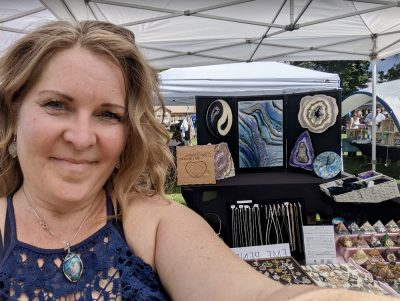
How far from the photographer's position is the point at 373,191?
2.08 m

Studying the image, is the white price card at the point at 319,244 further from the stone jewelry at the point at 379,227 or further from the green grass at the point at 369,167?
the green grass at the point at 369,167

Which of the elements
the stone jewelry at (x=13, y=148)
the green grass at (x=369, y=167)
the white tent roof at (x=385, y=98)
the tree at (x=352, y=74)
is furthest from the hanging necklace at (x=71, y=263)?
the tree at (x=352, y=74)

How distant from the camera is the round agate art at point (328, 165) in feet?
7.14

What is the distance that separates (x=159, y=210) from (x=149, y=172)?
18cm

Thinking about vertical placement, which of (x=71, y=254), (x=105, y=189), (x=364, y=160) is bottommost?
(x=364, y=160)

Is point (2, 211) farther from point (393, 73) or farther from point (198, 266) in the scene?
point (393, 73)

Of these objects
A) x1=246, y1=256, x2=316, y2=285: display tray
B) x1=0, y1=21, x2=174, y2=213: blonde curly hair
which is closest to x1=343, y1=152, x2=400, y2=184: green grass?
x1=246, y1=256, x2=316, y2=285: display tray

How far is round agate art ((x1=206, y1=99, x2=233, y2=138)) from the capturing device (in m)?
2.25

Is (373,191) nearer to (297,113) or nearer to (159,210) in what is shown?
(297,113)


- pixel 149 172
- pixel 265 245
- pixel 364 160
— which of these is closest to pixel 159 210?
pixel 149 172

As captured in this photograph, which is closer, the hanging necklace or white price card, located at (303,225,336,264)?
the hanging necklace

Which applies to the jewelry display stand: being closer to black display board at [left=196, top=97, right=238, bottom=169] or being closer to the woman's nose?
black display board at [left=196, top=97, right=238, bottom=169]

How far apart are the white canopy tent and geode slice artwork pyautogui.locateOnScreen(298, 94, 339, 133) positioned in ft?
4.48

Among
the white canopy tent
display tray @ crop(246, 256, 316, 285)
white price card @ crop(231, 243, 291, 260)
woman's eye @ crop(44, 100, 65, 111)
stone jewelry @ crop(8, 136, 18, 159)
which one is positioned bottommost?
display tray @ crop(246, 256, 316, 285)
